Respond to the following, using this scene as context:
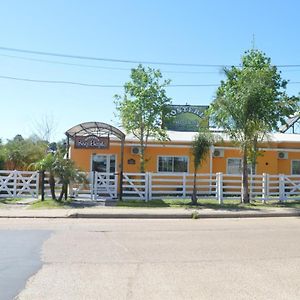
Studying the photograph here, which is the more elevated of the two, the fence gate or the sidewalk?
the fence gate

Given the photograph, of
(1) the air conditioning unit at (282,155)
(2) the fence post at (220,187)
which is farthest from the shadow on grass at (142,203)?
(1) the air conditioning unit at (282,155)

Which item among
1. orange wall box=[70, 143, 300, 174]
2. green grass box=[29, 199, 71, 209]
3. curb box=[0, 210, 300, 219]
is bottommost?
curb box=[0, 210, 300, 219]

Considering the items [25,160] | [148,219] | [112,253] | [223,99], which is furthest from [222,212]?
[25,160]

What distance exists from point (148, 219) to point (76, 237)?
561 cm

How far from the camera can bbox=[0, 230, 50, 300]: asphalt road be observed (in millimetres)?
6471

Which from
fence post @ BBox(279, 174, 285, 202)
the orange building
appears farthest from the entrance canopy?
fence post @ BBox(279, 174, 285, 202)

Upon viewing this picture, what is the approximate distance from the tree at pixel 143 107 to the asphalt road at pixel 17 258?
1390 centimetres

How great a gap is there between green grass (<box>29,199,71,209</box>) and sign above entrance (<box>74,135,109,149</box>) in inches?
136

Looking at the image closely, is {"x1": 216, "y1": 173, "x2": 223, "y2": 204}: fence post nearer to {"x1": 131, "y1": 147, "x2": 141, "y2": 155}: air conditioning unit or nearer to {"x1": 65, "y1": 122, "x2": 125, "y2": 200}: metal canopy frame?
{"x1": 65, "y1": 122, "x2": 125, "y2": 200}: metal canopy frame

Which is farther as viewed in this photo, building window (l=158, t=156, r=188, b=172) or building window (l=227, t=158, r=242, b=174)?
building window (l=227, t=158, r=242, b=174)

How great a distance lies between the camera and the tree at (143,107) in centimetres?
2525

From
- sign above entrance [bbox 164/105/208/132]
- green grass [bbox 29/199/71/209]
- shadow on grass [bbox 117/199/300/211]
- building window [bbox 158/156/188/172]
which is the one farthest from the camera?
sign above entrance [bbox 164/105/208/132]

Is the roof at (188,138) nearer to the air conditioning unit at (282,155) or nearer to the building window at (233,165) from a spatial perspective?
the air conditioning unit at (282,155)

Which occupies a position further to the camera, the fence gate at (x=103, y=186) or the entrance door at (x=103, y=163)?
the entrance door at (x=103, y=163)
